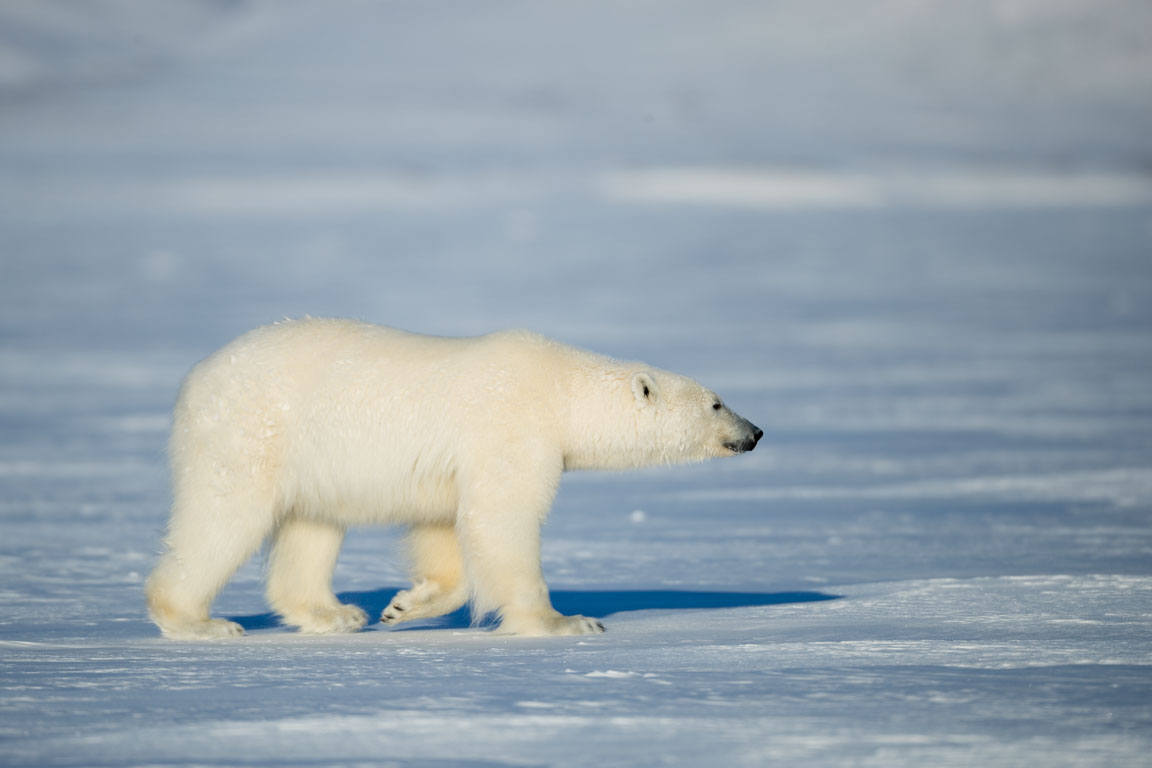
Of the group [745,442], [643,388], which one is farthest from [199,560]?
[745,442]

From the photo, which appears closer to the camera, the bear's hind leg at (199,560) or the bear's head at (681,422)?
the bear's hind leg at (199,560)

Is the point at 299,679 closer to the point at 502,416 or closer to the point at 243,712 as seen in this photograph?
the point at 243,712

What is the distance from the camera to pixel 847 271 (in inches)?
1064

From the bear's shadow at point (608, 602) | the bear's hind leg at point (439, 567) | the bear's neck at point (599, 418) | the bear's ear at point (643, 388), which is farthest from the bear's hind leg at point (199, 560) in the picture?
the bear's ear at point (643, 388)

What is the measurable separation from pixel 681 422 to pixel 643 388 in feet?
0.68

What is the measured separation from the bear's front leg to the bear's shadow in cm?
63

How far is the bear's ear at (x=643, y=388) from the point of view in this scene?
5336mm

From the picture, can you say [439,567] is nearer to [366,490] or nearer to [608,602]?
[366,490]

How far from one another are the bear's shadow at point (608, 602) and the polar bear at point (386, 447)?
0.39 m

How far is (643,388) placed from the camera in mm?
5375

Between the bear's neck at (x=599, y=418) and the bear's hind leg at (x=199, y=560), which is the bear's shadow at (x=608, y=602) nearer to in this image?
the bear's hind leg at (x=199, y=560)

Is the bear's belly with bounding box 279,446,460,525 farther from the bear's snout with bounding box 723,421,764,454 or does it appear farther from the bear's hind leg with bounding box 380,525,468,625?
the bear's snout with bounding box 723,421,764,454

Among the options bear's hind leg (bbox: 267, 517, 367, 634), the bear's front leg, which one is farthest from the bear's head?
bear's hind leg (bbox: 267, 517, 367, 634)

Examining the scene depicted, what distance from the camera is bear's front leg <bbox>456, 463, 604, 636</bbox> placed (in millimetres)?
4941
